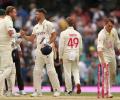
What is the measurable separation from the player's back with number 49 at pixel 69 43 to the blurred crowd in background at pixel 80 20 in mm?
7098

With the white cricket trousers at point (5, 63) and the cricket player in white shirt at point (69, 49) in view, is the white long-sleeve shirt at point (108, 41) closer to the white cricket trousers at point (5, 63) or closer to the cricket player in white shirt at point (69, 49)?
the cricket player in white shirt at point (69, 49)

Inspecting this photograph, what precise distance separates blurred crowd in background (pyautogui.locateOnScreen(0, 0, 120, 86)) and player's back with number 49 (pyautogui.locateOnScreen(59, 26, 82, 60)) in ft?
23.3

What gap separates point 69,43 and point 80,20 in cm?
1292

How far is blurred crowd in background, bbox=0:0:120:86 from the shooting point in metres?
32.6

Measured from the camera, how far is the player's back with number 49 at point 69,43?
24.1m

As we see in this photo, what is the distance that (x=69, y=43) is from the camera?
2419cm

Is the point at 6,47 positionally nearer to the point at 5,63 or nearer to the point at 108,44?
the point at 5,63

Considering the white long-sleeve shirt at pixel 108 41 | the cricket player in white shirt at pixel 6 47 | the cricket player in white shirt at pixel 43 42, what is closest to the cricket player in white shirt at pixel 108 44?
the white long-sleeve shirt at pixel 108 41

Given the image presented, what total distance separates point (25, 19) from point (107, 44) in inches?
577

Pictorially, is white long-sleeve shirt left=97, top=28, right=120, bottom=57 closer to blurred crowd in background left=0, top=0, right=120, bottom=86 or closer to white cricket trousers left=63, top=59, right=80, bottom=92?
white cricket trousers left=63, top=59, right=80, bottom=92

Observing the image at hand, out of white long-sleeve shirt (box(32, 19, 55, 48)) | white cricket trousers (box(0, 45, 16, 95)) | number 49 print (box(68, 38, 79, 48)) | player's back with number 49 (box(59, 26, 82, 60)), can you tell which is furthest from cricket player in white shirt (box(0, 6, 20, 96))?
number 49 print (box(68, 38, 79, 48))

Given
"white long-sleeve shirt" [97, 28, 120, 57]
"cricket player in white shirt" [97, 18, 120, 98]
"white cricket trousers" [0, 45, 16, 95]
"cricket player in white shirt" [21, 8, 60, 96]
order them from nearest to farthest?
"white cricket trousers" [0, 45, 16, 95]
"cricket player in white shirt" [97, 18, 120, 98]
"white long-sleeve shirt" [97, 28, 120, 57]
"cricket player in white shirt" [21, 8, 60, 96]

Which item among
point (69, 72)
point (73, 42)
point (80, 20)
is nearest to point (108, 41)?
point (73, 42)

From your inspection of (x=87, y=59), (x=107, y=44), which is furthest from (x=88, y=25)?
(x=107, y=44)
